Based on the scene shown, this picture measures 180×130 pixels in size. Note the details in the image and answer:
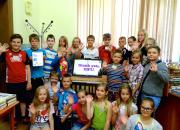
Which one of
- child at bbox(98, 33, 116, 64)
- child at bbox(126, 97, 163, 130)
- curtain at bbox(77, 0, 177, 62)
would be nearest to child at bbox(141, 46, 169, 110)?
child at bbox(126, 97, 163, 130)

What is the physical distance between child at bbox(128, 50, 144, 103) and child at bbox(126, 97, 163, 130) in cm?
52

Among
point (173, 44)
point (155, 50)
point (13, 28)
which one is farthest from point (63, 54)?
point (173, 44)

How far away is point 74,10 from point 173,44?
6.73 feet

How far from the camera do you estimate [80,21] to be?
448 centimetres

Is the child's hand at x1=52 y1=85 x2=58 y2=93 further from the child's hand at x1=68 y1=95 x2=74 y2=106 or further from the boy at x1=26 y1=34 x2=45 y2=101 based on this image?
the boy at x1=26 y1=34 x2=45 y2=101

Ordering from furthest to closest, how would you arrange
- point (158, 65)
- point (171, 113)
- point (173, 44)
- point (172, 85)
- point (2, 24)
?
point (173, 44)
point (2, 24)
point (172, 85)
point (171, 113)
point (158, 65)

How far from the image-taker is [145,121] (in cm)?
211

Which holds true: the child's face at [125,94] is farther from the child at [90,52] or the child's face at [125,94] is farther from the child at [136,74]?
the child at [90,52]

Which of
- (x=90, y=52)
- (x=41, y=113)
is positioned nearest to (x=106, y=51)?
(x=90, y=52)

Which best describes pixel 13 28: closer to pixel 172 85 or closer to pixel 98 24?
pixel 98 24

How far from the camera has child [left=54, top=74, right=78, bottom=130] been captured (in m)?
2.66

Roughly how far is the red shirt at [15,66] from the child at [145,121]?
1525 mm

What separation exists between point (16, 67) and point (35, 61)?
0.86ft

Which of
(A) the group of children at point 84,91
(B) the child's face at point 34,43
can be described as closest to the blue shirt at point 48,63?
(A) the group of children at point 84,91
